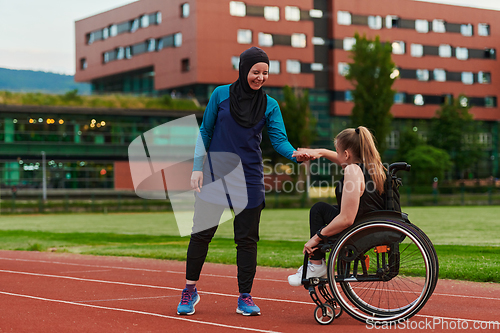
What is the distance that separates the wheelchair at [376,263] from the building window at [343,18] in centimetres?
6141

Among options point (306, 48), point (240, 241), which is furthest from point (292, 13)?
point (240, 241)

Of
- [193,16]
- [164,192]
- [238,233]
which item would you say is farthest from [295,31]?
[238,233]

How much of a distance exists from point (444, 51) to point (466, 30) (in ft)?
12.1

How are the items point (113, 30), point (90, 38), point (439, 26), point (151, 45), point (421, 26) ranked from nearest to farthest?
point (151, 45) → point (113, 30) → point (421, 26) → point (439, 26) → point (90, 38)

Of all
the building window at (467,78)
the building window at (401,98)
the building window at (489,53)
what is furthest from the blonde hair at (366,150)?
the building window at (489,53)

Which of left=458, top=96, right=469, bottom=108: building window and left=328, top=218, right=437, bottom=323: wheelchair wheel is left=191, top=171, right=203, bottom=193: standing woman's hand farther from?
left=458, top=96, right=469, bottom=108: building window

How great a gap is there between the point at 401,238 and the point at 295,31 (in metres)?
58.1

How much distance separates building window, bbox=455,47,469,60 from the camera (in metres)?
70.0

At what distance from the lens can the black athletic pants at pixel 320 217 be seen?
4984mm

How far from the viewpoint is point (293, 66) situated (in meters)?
61.2

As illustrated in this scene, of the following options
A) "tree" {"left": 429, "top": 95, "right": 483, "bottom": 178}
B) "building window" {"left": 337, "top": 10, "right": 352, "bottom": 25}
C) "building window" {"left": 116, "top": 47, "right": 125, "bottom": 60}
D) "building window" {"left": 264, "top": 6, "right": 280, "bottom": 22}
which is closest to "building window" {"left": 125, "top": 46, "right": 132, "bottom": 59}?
"building window" {"left": 116, "top": 47, "right": 125, "bottom": 60}

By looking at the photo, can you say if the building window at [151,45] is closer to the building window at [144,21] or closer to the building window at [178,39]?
the building window at [144,21]

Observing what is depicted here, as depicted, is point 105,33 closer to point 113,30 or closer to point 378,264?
point 113,30

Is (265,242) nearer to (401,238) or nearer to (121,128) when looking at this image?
(401,238)
